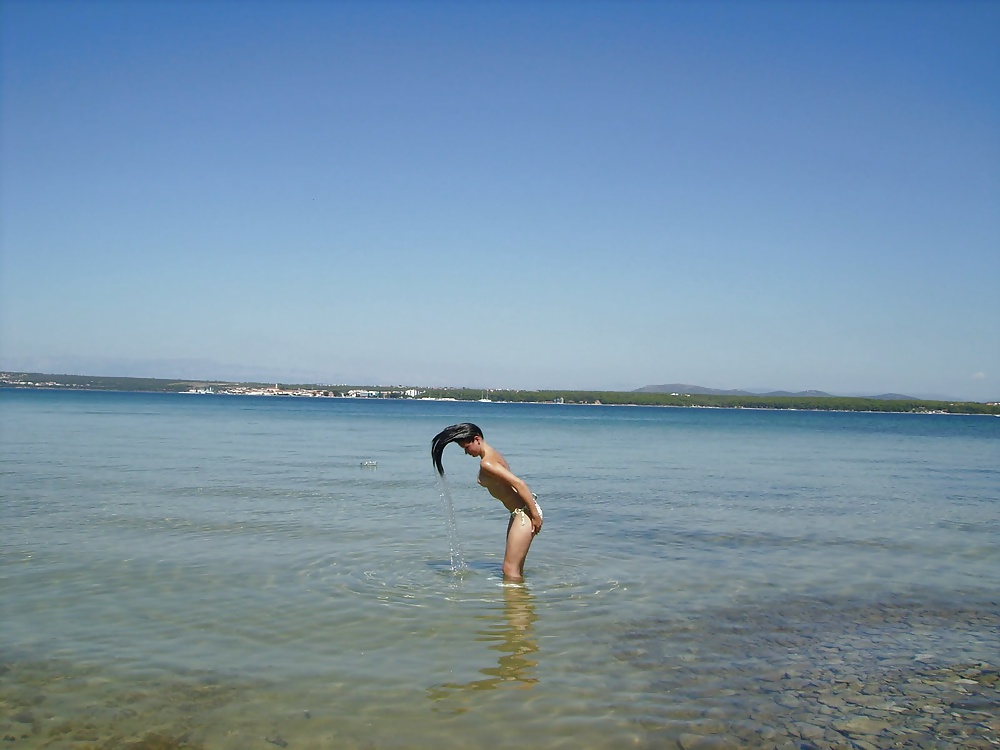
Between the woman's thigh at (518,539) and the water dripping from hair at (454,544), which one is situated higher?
the woman's thigh at (518,539)

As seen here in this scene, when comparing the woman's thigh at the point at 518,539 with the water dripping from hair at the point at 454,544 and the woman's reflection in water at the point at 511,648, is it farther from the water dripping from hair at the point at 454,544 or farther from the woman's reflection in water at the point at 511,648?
the water dripping from hair at the point at 454,544

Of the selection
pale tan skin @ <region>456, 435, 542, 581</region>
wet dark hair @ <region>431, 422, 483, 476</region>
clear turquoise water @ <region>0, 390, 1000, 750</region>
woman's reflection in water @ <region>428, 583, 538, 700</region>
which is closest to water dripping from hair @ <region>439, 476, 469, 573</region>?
clear turquoise water @ <region>0, 390, 1000, 750</region>

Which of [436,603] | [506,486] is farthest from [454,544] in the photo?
[436,603]

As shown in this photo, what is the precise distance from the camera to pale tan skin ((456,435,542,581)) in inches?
434

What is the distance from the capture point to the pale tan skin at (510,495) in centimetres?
1102

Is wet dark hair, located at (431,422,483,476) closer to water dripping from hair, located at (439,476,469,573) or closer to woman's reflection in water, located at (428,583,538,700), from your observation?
water dripping from hair, located at (439,476,469,573)

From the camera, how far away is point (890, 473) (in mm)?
31156

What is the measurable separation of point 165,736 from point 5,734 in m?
1.22

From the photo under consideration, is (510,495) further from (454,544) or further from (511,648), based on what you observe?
(454,544)

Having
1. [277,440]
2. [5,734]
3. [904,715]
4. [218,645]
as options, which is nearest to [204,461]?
[277,440]

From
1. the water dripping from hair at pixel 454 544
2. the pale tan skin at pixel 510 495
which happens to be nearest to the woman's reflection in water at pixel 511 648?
the pale tan skin at pixel 510 495

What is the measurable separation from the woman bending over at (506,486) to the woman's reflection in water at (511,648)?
0.53 meters

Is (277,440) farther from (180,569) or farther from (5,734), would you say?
(5,734)

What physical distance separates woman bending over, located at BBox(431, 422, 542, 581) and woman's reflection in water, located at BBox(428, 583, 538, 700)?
1.75 ft
